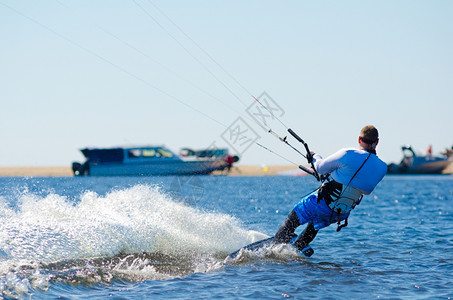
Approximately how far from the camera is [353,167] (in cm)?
838

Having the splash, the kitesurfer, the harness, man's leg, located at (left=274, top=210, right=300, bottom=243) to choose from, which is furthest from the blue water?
the harness

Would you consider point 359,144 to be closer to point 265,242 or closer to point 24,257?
point 265,242

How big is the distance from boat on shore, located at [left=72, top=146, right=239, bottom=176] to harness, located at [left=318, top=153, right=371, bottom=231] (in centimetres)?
4799

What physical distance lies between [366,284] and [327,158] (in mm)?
1938

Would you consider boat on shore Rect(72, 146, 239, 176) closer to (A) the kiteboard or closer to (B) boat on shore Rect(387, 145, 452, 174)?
(B) boat on shore Rect(387, 145, 452, 174)

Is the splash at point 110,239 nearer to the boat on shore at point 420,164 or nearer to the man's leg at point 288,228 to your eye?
the man's leg at point 288,228

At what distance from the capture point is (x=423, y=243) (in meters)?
12.4

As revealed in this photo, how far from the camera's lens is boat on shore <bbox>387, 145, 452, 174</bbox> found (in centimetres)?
8088

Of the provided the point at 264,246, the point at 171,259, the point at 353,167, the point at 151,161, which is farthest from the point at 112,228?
the point at 151,161

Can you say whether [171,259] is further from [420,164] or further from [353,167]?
[420,164]

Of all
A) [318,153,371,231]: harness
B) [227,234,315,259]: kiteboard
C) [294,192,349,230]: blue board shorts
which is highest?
[318,153,371,231]: harness

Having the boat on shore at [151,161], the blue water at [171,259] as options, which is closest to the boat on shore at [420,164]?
the boat on shore at [151,161]

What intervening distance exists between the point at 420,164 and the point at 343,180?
77.4 metres

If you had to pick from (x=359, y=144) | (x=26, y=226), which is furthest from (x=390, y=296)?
(x=26, y=226)
